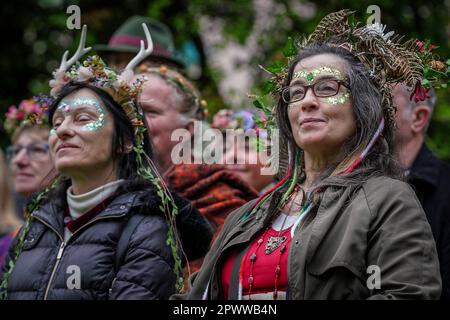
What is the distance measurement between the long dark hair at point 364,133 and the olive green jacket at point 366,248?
0.42 feet

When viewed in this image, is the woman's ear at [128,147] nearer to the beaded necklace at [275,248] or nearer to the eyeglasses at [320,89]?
the eyeglasses at [320,89]

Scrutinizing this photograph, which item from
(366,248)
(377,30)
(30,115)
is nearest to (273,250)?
(366,248)

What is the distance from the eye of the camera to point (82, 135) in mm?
4723

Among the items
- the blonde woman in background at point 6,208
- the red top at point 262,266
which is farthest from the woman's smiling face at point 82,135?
the blonde woman in background at point 6,208

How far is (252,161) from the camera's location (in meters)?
6.49

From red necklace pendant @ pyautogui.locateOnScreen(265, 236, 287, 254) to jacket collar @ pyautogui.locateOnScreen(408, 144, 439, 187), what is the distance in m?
1.86

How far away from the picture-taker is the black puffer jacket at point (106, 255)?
4.22 meters

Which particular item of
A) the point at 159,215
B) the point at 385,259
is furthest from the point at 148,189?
the point at 385,259

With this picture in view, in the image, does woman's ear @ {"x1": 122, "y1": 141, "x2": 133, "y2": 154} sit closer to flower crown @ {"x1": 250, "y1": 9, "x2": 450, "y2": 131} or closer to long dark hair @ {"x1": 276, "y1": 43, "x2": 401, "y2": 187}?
flower crown @ {"x1": 250, "y1": 9, "x2": 450, "y2": 131}

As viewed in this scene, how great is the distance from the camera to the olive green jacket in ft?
10.9

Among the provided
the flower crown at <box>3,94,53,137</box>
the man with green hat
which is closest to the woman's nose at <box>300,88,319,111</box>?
the flower crown at <box>3,94,53,137</box>

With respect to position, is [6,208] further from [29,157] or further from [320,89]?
[320,89]
